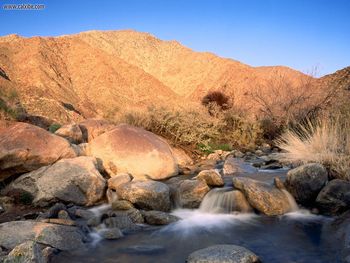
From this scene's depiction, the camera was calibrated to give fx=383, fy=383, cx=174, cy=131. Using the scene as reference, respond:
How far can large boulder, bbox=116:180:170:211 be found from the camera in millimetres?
6887

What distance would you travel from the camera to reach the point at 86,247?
17.4ft

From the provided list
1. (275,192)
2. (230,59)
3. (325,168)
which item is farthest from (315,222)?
(230,59)

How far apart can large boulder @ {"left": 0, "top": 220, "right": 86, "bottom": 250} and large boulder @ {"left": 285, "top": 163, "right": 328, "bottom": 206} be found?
393 centimetres

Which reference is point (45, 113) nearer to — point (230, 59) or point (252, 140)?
point (252, 140)

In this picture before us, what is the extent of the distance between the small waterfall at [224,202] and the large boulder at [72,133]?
4059mm

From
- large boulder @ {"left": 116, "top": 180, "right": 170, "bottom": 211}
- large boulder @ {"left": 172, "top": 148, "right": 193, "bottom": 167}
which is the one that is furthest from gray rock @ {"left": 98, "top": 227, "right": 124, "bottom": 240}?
large boulder @ {"left": 172, "top": 148, "right": 193, "bottom": 167}

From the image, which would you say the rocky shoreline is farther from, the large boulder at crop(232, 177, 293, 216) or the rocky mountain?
the rocky mountain

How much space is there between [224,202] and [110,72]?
88.4 ft

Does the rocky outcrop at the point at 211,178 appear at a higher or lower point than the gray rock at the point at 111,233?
higher

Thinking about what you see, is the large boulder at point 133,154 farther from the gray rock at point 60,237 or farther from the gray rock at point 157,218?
the gray rock at point 60,237

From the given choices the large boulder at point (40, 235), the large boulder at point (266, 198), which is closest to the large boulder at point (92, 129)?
the large boulder at point (266, 198)

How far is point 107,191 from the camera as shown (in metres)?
7.57

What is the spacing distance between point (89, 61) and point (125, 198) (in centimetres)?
2763

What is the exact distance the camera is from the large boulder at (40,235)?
5078mm
